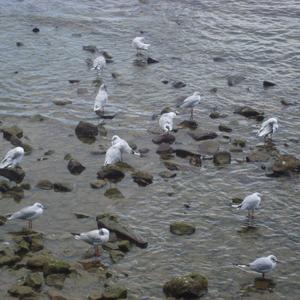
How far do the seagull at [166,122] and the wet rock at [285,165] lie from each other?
353 cm

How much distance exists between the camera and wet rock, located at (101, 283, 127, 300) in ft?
44.3

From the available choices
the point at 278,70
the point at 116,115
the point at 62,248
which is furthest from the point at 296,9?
the point at 62,248

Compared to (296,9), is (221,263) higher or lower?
lower

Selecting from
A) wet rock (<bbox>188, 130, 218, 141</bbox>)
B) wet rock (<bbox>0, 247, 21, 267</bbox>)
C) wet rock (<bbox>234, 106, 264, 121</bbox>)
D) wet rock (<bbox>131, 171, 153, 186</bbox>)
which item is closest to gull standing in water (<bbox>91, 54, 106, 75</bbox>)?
wet rock (<bbox>234, 106, 264, 121</bbox>)

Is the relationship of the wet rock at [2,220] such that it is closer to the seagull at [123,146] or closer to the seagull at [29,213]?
the seagull at [29,213]

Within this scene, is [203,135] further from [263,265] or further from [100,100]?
[263,265]

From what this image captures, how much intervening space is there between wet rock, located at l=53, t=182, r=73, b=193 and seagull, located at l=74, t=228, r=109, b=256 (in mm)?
3003

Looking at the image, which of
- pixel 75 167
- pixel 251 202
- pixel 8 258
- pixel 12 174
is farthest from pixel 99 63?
pixel 8 258

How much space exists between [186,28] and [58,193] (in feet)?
53.1

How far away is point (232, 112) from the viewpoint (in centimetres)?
2305

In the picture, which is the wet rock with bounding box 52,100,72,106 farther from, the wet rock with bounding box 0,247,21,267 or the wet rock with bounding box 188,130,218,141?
the wet rock with bounding box 0,247,21,267

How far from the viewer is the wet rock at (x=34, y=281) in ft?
45.0

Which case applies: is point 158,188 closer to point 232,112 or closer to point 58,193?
point 58,193

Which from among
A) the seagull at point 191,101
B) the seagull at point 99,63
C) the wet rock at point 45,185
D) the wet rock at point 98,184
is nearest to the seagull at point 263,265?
the wet rock at point 98,184
